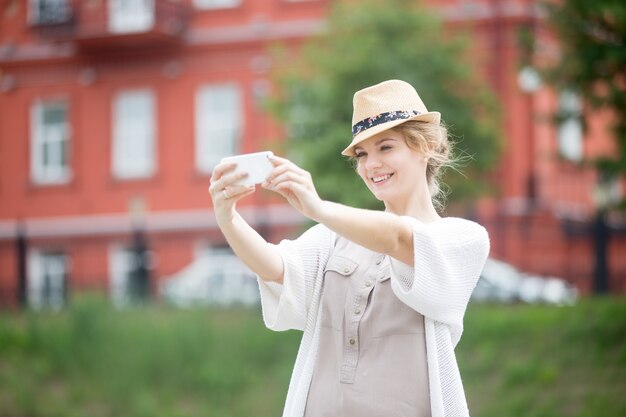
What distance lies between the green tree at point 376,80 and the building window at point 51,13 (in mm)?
9918

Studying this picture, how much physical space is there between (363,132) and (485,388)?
755cm

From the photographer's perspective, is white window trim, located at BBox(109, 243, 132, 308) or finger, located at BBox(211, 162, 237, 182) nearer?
finger, located at BBox(211, 162, 237, 182)

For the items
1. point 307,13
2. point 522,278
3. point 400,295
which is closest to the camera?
point 400,295

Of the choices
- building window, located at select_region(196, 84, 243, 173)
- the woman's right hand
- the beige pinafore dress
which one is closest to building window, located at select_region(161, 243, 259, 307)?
building window, located at select_region(196, 84, 243, 173)

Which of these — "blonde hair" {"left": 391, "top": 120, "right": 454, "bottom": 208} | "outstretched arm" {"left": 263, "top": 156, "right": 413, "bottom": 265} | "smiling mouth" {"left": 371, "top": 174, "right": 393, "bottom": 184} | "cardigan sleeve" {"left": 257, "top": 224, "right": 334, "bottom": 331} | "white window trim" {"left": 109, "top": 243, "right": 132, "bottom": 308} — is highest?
"white window trim" {"left": 109, "top": 243, "right": 132, "bottom": 308}

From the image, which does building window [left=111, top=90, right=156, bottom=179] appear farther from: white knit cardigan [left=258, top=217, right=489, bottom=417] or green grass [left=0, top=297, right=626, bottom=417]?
white knit cardigan [left=258, top=217, right=489, bottom=417]

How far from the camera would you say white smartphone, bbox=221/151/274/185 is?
110 inches

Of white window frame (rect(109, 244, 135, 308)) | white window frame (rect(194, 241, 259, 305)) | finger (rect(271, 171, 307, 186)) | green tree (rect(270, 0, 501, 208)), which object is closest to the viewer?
finger (rect(271, 171, 307, 186))

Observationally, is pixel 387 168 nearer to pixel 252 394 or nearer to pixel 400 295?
pixel 400 295

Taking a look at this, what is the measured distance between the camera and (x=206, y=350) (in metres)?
11.9

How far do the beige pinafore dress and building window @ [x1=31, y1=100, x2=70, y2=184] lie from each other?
66.1 ft

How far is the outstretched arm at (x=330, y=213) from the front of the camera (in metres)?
2.77

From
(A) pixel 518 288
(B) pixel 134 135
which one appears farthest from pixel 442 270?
(B) pixel 134 135

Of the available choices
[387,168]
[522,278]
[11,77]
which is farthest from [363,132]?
[11,77]
